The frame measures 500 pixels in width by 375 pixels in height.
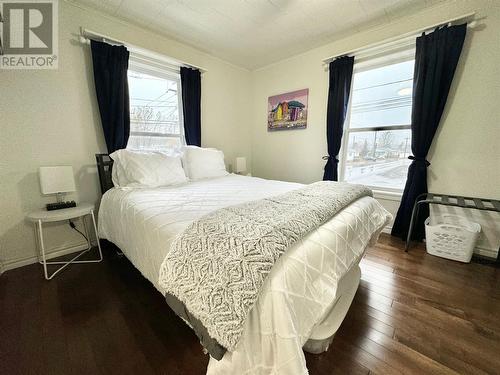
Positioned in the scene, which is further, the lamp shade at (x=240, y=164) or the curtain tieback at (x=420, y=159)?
the lamp shade at (x=240, y=164)

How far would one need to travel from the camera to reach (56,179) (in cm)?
184

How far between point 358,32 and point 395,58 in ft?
1.80

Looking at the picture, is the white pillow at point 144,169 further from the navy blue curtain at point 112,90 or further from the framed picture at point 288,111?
the framed picture at point 288,111

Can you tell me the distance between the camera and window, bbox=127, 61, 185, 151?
2471 millimetres

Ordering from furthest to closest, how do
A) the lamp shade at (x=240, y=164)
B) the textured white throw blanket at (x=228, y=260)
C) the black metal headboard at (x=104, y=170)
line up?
1. the lamp shade at (x=240, y=164)
2. the black metal headboard at (x=104, y=170)
3. the textured white throw blanket at (x=228, y=260)

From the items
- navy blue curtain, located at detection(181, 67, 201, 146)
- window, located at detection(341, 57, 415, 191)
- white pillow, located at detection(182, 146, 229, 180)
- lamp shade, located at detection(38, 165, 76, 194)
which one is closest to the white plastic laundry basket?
window, located at detection(341, 57, 415, 191)

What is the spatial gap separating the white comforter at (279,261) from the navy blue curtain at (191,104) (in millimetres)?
1215

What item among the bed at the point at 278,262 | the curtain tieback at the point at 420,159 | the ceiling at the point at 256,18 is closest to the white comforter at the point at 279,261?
the bed at the point at 278,262

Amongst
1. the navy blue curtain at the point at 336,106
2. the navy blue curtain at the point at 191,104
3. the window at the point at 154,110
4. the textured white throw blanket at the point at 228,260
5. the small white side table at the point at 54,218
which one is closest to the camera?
the textured white throw blanket at the point at 228,260

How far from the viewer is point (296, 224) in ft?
3.12

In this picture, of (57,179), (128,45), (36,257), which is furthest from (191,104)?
(36,257)

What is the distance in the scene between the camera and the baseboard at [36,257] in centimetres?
179

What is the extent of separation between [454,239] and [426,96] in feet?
4.79

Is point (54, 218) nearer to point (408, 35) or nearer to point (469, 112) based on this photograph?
point (408, 35)
